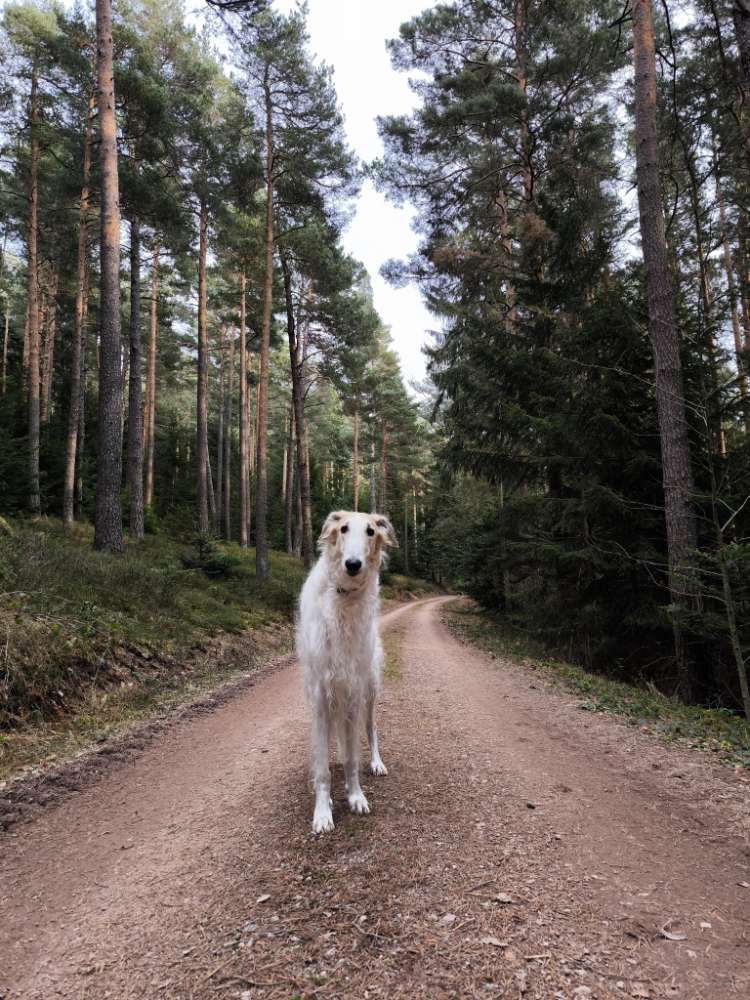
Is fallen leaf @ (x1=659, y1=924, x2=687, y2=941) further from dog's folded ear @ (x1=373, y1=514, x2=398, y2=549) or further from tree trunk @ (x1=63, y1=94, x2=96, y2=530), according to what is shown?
tree trunk @ (x1=63, y1=94, x2=96, y2=530)

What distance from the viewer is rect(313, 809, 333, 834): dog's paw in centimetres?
272

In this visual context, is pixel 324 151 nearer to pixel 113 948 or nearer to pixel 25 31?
pixel 25 31

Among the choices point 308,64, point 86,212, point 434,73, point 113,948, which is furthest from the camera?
point 86,212

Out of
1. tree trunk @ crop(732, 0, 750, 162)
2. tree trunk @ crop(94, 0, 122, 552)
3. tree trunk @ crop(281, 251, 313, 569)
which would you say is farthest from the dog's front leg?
tree trunk @ crop(281, 251, 313, 569)

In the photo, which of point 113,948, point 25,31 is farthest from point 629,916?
point 25,31

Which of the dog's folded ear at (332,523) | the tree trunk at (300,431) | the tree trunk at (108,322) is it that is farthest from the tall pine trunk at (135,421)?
the dog's folded ear at (332,523)

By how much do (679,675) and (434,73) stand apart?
53.1 feet

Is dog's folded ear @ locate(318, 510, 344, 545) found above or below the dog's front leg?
above

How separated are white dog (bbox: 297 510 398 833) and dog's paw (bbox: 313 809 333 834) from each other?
0.62 ft

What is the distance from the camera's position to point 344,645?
3.13 m

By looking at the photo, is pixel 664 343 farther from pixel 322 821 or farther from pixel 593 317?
pixel 322 821

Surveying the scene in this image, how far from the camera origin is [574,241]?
11.5 m

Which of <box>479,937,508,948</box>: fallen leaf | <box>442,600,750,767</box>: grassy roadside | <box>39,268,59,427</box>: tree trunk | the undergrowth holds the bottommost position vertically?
<box>442,600,750,767</box>: grassy roadside

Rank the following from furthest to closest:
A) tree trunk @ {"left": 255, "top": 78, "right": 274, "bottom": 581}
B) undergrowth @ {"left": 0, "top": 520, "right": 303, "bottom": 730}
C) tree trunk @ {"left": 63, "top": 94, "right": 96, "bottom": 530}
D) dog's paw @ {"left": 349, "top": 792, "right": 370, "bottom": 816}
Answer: tree trunk @ {"left": 255, "top": 78, "right": 274, "bottom": 581} < tree trunk @ {"left": 63, "top": 94, "right": 96, "bottom": 530} < undergrowth @ {"left": 0, "top": 520, "right": 303, "bottom": 730} < dog's paw @ {"left": 349, "top": 792, "right": 370, "bottom": 816}
